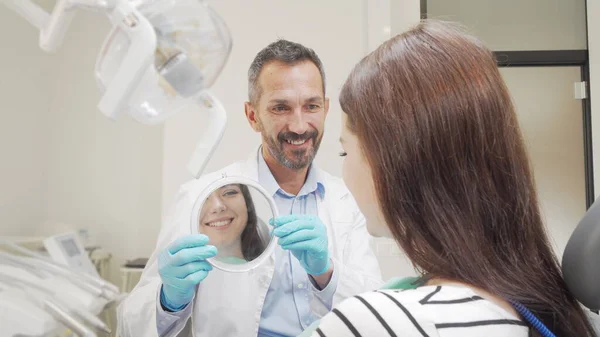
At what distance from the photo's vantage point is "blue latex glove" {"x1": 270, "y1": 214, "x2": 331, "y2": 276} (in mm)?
1068

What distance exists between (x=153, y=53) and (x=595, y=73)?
2.54 m

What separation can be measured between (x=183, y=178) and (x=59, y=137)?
0.50 meters

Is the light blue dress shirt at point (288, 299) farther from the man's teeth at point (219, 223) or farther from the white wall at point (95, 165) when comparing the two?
the white wall at point (95, 165)

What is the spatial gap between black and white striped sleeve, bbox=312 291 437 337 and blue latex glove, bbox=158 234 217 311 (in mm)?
526

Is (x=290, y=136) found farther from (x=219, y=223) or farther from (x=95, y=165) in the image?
(x=95, y=165)

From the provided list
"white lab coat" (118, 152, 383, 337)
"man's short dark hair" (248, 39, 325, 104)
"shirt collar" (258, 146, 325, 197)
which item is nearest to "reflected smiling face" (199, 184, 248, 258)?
"white lab coat" (118, 152, 383, 337)

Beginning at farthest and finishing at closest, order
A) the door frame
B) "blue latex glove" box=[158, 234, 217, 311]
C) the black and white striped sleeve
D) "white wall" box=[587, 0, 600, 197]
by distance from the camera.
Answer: the door frame
"white wall" box=[587, 0, 600, 197]
"blue latex glove" box=[158, 234, 217, 311]
the black and white striped sleeve

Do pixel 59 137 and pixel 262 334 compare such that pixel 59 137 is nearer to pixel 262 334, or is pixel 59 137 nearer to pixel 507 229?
pixel 262 334

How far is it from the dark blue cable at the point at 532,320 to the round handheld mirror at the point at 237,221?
0.64 m

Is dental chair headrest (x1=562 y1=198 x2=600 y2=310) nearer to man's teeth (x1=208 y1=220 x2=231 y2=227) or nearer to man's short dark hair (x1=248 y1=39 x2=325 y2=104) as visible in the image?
man's teeth (x1=208 y1=220 x2=231 y2=227)

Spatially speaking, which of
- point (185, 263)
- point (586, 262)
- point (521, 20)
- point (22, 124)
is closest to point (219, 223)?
point (185, 263)

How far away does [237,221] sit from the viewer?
1125 mm

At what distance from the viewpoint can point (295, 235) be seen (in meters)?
1.07

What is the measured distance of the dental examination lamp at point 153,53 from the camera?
0.74 meters
